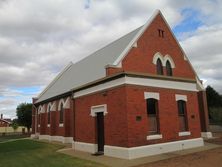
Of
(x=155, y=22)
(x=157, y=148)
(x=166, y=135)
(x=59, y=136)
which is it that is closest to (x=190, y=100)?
(x=166, y=135)

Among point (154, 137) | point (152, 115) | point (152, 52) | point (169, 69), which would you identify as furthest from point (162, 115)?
point (152, 52)

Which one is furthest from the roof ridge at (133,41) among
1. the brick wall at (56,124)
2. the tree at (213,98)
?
the tree at (213,98)

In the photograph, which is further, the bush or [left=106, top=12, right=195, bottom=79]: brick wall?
the bush

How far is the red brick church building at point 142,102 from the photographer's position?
16.2m

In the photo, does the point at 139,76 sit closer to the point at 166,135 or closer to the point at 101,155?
the point at 166,135

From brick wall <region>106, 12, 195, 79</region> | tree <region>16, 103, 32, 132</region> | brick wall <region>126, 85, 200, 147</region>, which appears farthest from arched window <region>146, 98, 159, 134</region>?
tree <region>16, 103, 32, 132</region>

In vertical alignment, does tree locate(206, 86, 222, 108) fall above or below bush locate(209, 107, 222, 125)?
above

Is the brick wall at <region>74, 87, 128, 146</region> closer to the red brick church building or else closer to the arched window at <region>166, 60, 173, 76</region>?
the red brick church building

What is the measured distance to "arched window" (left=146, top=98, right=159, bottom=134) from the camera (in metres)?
17.4

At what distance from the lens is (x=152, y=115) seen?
17.6 meters

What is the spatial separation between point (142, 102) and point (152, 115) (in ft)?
5.07

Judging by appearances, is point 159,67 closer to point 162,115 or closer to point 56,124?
point 162,115

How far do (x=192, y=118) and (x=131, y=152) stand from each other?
726 cm

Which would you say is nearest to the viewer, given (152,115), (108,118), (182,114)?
(108,118)
